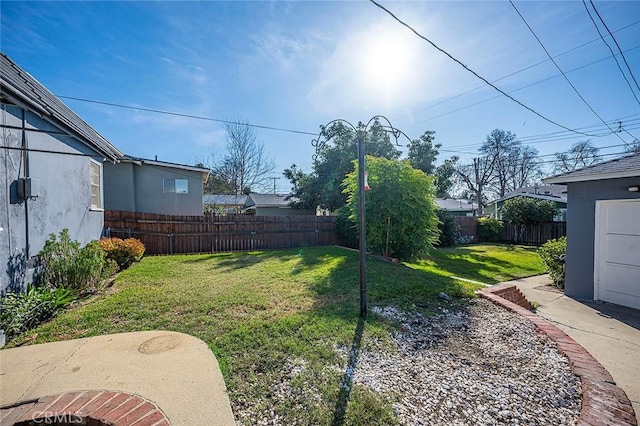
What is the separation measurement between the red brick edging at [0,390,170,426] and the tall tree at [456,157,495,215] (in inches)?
1373

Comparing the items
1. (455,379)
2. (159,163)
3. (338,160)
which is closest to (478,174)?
(338,160)

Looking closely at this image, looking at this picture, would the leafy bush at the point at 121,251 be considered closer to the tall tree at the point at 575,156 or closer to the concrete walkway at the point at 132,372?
the concrete walkway at the point at 132,372

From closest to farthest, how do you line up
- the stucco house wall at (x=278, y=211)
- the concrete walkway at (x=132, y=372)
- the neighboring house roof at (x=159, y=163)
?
the concrete walkway at (x=132, y=372)
the neighboring house roof at (x=159, y=163)
the stucco house wall at (x=278, y=211)

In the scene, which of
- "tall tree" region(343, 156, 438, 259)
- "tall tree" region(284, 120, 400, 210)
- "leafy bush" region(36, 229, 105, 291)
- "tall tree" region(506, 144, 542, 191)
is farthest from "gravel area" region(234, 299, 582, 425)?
"tall tree" region(506, 144, 542, 191)

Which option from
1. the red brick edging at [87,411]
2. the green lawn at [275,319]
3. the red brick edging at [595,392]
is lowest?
the red brick edging at [595,392]

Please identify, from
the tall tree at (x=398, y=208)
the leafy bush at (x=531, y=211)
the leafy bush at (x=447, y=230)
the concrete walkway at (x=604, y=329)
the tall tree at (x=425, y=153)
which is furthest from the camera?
the tall tree at (x=425, y=153)

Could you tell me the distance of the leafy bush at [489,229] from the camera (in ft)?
60.0

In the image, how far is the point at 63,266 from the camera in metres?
4.54

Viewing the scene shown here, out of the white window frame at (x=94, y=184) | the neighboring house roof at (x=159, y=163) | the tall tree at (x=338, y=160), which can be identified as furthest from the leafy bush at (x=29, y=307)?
the tall tree at (x=338, y=160)

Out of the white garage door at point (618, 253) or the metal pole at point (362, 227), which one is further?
the white garage door at point (618, 253)

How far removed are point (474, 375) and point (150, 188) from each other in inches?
573

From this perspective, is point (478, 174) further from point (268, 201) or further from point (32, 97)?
point (32, 97)

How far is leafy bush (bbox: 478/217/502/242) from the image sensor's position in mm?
18297

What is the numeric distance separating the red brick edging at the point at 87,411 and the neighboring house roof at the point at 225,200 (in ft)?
81.7
